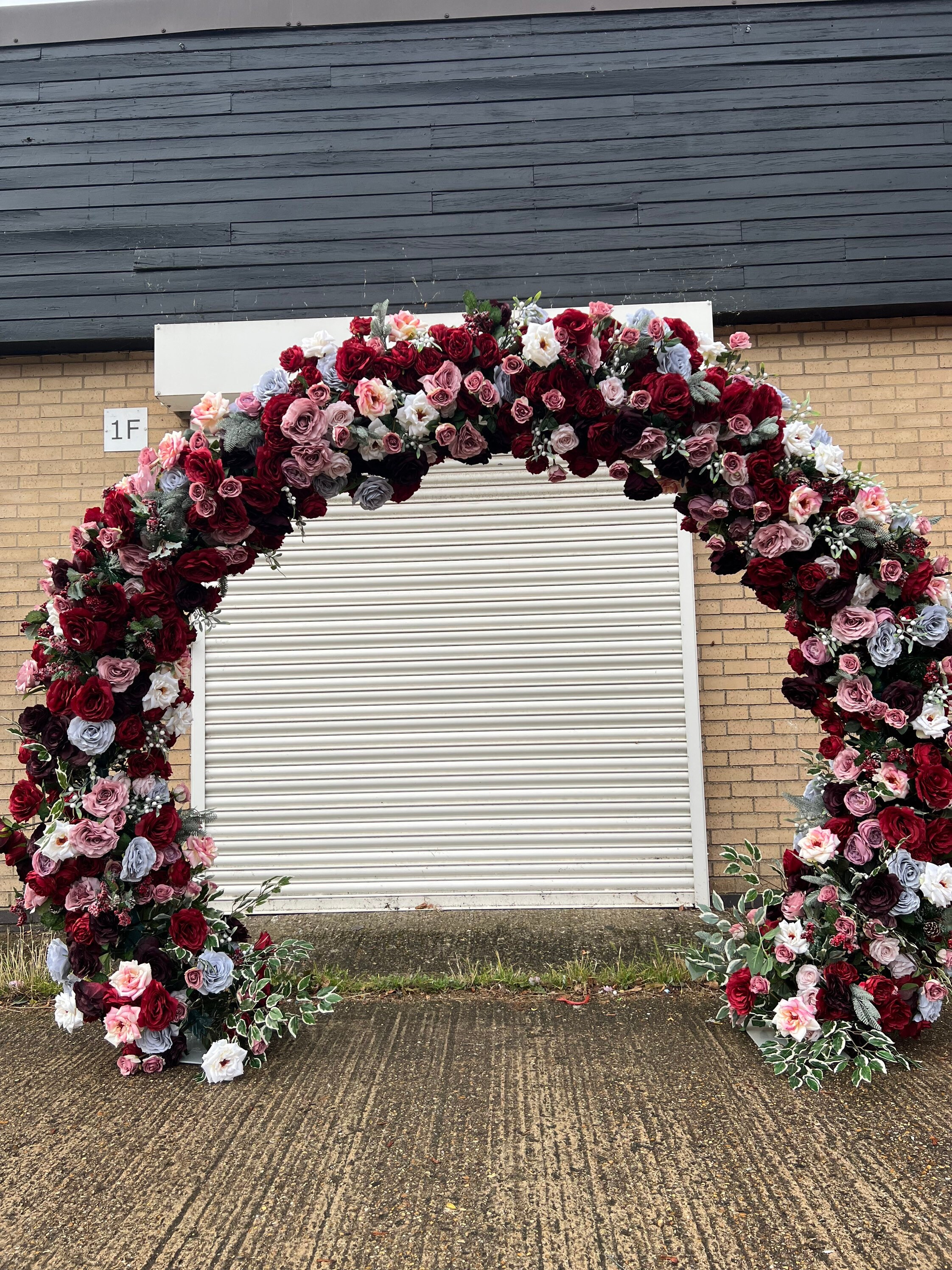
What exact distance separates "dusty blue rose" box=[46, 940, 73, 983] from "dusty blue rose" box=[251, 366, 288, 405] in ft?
6.53

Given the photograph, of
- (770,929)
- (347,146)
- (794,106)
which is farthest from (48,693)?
(794,106)

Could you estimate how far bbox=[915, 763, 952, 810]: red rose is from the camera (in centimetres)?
293

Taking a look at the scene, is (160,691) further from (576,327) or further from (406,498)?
(576,327)

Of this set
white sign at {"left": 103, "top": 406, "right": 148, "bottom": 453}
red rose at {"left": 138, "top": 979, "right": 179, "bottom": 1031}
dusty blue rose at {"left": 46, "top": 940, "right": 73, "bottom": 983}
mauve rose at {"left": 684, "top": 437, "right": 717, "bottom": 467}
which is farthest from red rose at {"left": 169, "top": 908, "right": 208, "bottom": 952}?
white sign at {"left": 103, "top": 406, "right": 148, "bottom": 453}

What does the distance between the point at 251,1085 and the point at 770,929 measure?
6.07ft

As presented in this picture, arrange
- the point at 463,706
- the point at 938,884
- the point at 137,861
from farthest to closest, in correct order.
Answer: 1. the point at 463,706
2. the point at 137,861
3. the point at 938,884

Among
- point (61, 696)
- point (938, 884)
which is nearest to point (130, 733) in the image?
point (61, 696)

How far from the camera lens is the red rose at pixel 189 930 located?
3014 millimetres

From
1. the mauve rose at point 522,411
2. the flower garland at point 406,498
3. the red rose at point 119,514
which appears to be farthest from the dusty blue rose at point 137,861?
the mauve rose at point 522,411

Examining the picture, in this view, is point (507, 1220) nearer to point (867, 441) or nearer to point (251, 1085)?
point (251, 1085)

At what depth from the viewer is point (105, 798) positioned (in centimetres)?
302

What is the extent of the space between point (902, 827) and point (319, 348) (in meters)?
2.55

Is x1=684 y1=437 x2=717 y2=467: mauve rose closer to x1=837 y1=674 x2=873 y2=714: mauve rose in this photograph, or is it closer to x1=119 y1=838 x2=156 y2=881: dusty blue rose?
x1=837 y1=674 x2=873 y2=714: mauve rose

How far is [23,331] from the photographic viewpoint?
5168 mm
